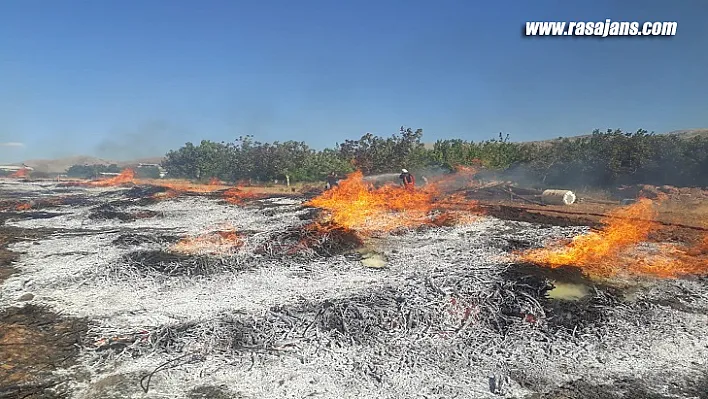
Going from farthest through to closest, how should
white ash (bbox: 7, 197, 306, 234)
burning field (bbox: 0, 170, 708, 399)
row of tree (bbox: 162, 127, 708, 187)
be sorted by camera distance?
row of tree (bbox: 162, 127, 708, 187), white ash (bbox: 7, 197, 306, 234), burning field (bbox: 0, 170, 708, 399)

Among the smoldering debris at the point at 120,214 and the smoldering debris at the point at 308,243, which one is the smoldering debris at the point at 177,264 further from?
the smoldering debris at the point at 120,214

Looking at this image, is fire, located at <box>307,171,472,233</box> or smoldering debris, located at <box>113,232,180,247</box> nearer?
smoldering debris, located at <box>113,232,180,247</box>

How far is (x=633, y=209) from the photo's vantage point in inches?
756

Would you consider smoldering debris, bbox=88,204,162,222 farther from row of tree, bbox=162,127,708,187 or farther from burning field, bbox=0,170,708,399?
row of tree, bbox=162,127,708,187

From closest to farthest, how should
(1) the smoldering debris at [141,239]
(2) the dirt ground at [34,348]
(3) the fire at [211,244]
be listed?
1. (2) the dirt ground at [34,348]
2. (3) the fire at [211,244]
3. (1) the smoldering debris at [141,239]

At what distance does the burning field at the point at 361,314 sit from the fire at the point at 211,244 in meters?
0.08

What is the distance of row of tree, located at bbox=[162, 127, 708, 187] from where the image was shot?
27.7 metres

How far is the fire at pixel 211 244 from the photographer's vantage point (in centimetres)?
1127

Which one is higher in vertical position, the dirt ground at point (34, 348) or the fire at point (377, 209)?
the fire at point (377, 209)

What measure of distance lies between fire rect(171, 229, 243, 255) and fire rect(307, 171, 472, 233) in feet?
10.5

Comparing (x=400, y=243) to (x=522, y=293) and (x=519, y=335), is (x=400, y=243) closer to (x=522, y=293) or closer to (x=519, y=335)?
(x=522, y=293)

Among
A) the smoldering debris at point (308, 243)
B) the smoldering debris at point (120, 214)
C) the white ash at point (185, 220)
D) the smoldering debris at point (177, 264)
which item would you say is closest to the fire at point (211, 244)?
the smoldering debris at point (177, 264)

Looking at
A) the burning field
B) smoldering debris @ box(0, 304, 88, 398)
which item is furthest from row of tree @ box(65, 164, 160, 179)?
smoldering debris @ box(0, 304, 88, 398)

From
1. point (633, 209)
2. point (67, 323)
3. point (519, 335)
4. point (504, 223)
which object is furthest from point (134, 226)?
point (633, 209)
